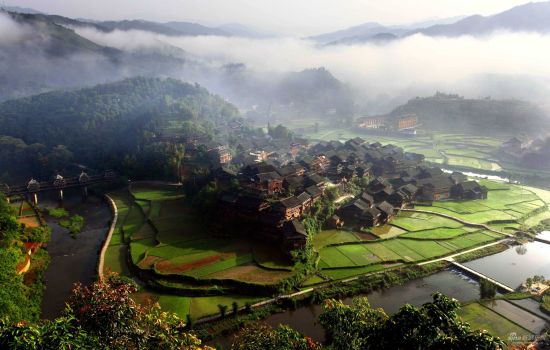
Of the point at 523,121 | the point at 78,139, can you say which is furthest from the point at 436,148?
the point at 78,139

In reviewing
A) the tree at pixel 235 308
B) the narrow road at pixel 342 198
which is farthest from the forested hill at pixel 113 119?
the tree at pixel 235 308

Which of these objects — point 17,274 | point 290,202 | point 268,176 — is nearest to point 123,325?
point 17,274

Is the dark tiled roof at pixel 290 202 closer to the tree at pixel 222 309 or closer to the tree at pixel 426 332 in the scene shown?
the tree at pixel 222 309

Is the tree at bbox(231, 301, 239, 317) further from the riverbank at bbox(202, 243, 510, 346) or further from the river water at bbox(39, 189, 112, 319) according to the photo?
the river water at bbox(39, 189, 112, 319)

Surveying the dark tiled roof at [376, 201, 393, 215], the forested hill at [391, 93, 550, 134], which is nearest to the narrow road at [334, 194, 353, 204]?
the dark tiled roof at [376, 201, 393, 215]

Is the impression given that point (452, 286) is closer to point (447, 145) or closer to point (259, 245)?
point (259, 245)

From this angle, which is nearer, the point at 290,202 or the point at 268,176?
the point at 290,202

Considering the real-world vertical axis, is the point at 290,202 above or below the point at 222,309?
above

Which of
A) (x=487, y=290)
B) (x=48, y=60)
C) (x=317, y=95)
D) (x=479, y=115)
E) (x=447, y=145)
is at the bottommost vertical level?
(x=487, y=290)
